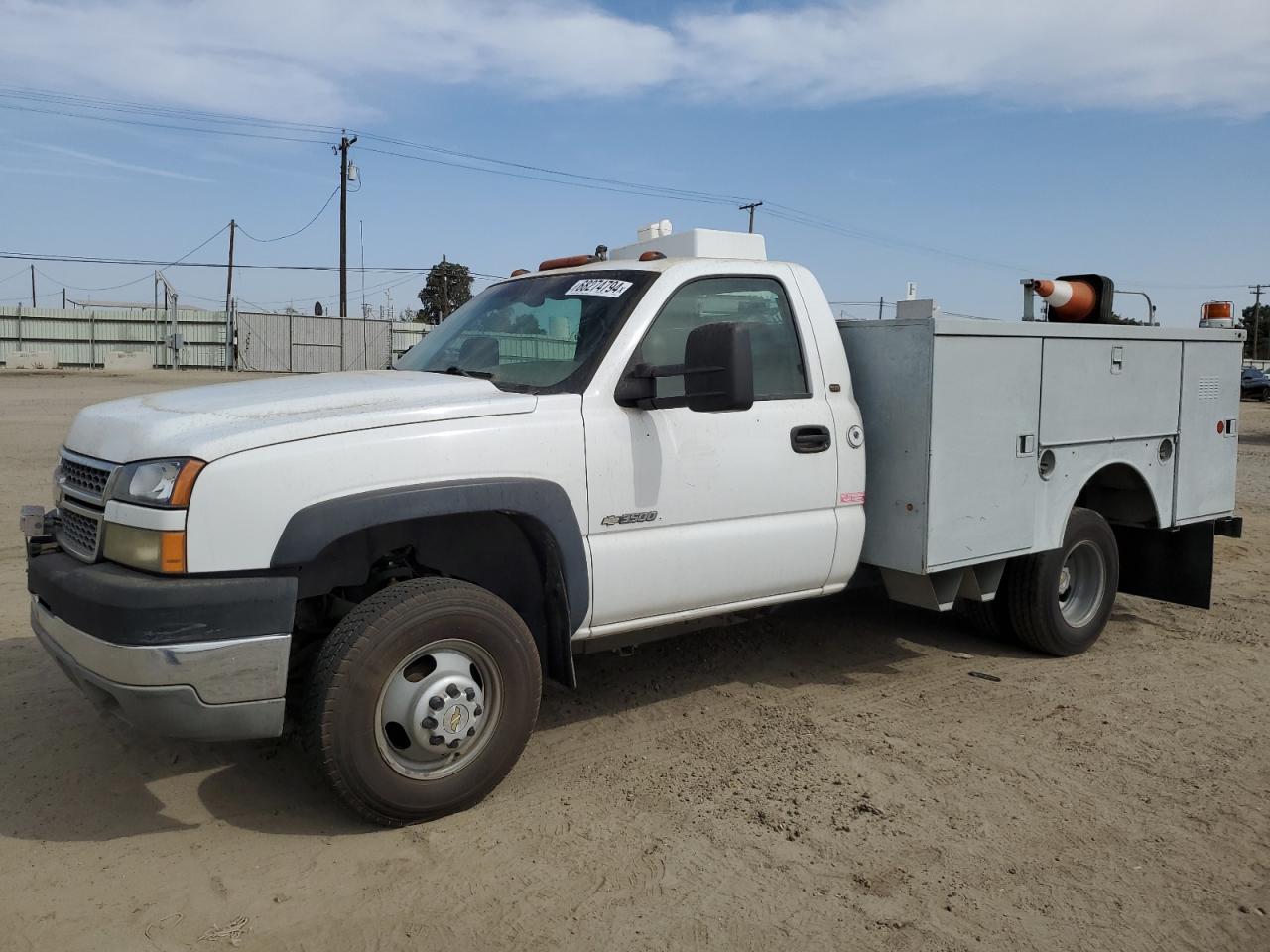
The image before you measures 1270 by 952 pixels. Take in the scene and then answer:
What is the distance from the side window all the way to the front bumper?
1.81 m

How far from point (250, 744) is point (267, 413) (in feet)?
5.29

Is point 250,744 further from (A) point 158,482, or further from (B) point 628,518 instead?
(B) point 628,518

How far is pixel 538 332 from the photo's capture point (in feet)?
14.6

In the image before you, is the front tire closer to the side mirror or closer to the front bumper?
the front bumper

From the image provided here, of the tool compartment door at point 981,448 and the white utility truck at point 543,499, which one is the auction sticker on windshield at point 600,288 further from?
the tool compartment door at point 981,448

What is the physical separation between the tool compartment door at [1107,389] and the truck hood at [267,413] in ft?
9.56

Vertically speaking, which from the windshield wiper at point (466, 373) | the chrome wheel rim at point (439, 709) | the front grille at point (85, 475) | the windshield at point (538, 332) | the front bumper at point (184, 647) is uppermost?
the windshield at point (538, 332)

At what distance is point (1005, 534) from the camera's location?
5.21 meters

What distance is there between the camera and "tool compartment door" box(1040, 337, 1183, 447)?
5.34m

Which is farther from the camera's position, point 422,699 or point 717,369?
point 717,369

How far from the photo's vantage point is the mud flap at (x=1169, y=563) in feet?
21.0

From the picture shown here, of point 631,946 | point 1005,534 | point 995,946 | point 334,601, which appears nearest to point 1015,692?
point 1005,534

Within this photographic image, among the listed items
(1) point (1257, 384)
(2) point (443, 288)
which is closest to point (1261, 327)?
(1) point (1257, 384)

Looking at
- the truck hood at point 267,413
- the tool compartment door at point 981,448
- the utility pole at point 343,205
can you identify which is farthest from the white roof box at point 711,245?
the utility pole at point 343,205
